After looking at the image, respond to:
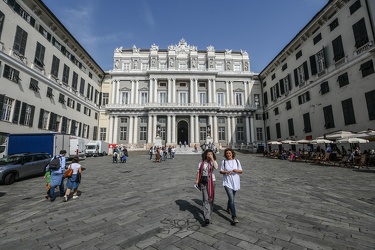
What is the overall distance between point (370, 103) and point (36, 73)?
106ft

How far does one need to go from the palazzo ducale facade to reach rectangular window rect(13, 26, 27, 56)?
61.5ft

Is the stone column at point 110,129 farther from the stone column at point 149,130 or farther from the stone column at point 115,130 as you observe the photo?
the stone column at point 149,130

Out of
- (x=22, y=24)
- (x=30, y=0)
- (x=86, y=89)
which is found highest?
(x=30, y=0)

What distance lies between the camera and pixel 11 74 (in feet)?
56.1

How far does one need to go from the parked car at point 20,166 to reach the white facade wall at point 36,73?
8.08 m

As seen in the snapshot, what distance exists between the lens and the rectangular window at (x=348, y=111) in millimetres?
17609

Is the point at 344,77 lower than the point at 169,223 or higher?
higher

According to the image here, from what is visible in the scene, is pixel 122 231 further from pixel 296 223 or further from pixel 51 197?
pixel 51 197

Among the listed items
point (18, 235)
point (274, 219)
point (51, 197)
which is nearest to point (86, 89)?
point (51, 197)

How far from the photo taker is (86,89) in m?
31.9

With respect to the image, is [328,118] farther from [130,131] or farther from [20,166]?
[130,131]

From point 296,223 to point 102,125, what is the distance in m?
38.0

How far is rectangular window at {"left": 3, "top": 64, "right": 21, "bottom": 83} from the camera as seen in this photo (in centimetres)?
1645

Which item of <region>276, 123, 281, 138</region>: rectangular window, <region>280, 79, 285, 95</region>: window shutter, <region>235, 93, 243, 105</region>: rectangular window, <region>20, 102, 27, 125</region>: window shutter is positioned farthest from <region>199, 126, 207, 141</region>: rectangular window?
<region>20, 102, 27, 125</region>: window shutter
